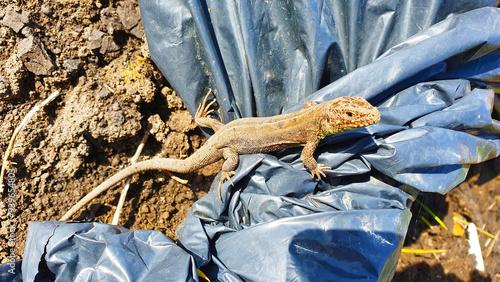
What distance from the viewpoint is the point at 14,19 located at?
3141 mm

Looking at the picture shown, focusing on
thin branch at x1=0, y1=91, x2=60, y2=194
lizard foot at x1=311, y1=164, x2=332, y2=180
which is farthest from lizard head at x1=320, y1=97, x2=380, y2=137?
thin branch at x1=0, y1=91, x2=60, y2=194

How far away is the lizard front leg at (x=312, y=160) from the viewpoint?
2867mm

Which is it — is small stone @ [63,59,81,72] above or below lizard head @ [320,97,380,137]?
above

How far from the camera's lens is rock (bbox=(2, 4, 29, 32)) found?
3.12 m

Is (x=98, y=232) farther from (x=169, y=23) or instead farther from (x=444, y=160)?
(x=444, y=160)

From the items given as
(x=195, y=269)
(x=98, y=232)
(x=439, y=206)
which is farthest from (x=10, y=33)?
(x=439, y=206)

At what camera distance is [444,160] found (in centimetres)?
262

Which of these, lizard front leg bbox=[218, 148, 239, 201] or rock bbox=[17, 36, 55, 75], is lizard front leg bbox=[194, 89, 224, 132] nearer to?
lizard front leg bbox=[218, 148, 239, 201]

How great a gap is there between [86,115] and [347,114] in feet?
9.36

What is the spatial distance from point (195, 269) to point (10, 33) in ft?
10.8

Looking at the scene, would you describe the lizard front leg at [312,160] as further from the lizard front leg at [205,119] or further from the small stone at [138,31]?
the small stone at [138,31]

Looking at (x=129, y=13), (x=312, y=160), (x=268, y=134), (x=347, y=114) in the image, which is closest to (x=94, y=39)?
(x=129, y=13)

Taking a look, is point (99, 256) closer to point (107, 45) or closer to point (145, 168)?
point (145, 168)

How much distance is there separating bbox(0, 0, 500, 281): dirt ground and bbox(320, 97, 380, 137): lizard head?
1.74 m
